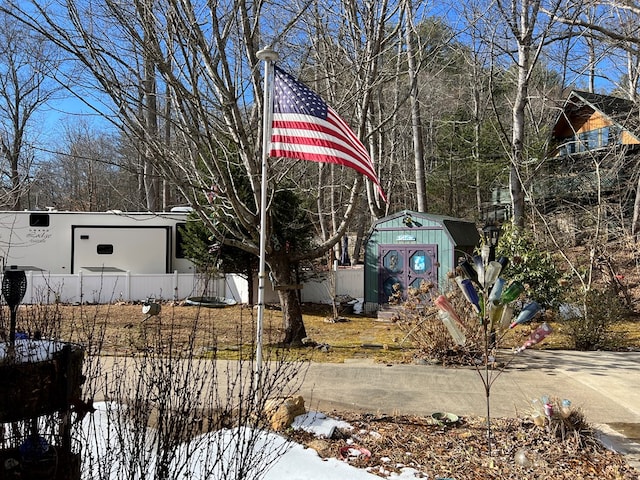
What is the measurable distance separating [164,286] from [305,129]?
11.5 m

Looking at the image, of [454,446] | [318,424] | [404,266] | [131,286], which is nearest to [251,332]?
[404,266]

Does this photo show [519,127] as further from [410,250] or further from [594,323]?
[594,323]

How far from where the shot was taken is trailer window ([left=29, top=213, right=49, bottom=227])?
16500mm

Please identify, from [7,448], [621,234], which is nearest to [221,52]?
[7,448]

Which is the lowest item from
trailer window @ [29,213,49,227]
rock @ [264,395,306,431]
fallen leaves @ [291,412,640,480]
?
fallen leaves @ [291,412,640,480]

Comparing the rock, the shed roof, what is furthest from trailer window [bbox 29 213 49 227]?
the rock

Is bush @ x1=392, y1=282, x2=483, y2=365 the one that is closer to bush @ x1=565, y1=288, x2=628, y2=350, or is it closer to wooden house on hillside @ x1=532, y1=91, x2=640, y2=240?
bush @ x1=565, y1=288, x2=628, y2=350

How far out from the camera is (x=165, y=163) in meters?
7.35

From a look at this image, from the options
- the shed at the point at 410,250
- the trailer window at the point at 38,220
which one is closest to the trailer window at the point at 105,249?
the trailer window at the point at 38,220

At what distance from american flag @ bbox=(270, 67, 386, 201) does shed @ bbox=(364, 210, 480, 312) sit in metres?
7.59

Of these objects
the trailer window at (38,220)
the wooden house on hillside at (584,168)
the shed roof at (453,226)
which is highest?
the wooden house on hillside at (584,168)

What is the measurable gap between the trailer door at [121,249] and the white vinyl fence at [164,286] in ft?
2.23

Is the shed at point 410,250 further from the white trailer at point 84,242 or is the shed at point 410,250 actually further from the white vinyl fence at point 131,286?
the white trailer at point 84,242

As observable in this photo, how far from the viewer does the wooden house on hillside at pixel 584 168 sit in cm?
1899
